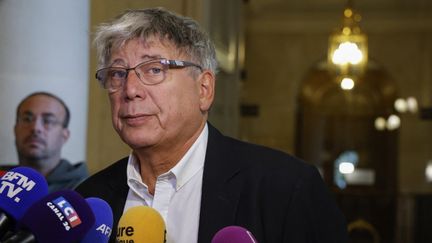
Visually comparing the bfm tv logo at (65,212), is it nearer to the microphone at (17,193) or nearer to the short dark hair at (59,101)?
the microphone at (17,193)

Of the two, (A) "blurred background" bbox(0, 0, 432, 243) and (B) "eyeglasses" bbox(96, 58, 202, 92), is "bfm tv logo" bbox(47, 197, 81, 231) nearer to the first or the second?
(B) "eyeglasses" bbox(96, 58, 202, 92)

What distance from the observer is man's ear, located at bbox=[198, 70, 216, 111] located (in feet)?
7.47

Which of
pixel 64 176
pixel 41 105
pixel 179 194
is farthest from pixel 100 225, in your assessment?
pixel 41 105

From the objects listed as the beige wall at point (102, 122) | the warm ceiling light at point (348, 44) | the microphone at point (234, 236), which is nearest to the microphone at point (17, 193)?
the microphone at point (234, 236)

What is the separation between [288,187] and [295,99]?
14220mm

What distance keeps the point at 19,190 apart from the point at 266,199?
2.29 feet

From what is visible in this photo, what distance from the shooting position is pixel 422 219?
14.8m

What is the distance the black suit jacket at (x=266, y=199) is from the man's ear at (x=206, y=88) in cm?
11

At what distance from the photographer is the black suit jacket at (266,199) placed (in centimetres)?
210

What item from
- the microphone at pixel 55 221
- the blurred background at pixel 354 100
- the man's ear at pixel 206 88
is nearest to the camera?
the microphone at pixel 55 221

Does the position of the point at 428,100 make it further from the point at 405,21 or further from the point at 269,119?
the point at 269,119

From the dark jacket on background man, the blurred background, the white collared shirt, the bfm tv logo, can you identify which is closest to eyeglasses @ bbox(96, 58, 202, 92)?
the white collared shirt

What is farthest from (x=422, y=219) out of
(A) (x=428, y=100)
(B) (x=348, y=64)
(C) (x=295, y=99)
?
(B) (x=348, y=64)

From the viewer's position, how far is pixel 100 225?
186 cm
